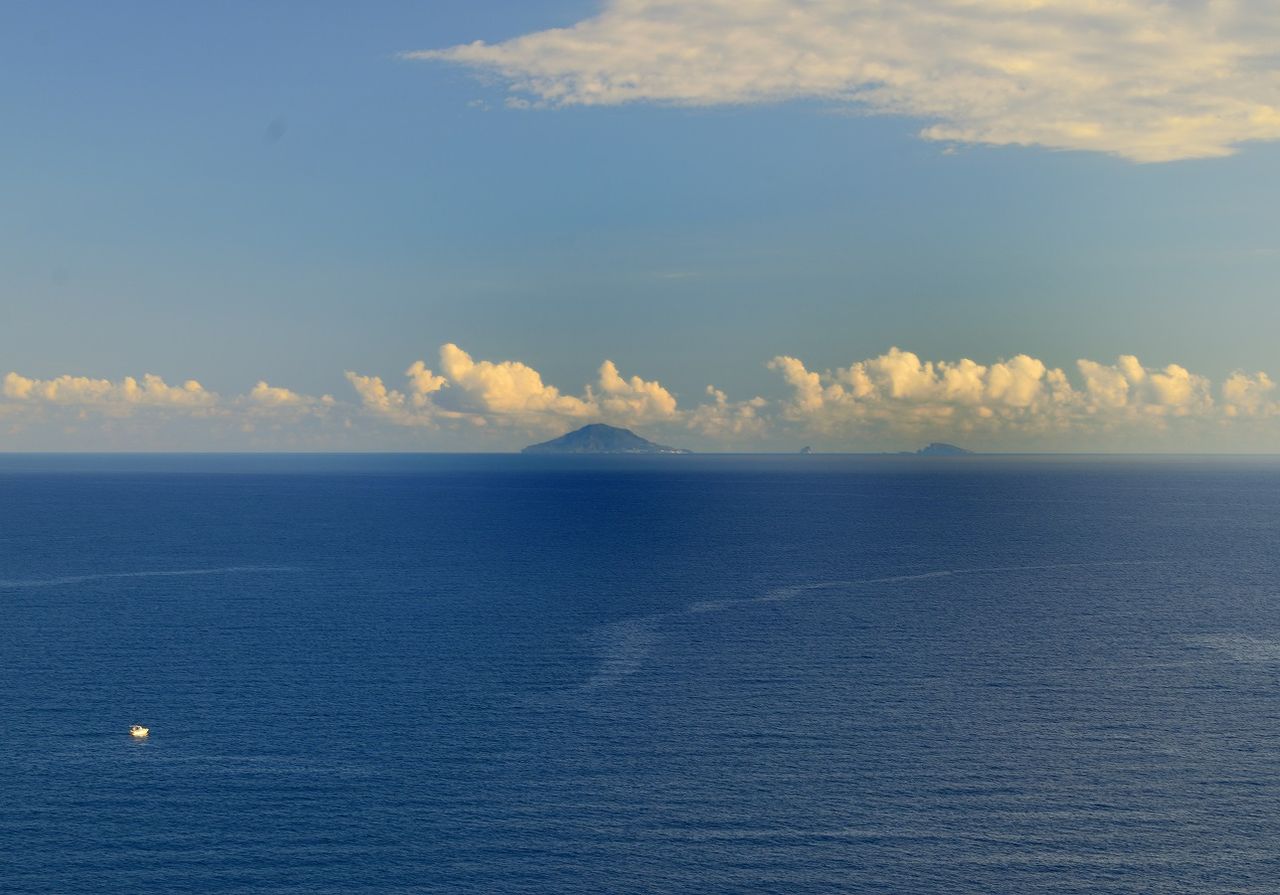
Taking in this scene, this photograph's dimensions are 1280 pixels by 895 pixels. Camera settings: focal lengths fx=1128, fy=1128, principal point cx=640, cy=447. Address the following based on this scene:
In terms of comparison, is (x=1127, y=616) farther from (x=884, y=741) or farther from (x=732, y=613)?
(x=884, y=741)

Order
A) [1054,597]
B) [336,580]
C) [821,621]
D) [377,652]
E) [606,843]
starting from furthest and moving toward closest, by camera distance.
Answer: [336,580] < [1054,597] < [821,621] < [377,652] < [606,843]

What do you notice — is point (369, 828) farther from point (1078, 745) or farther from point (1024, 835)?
point (1078, 745)

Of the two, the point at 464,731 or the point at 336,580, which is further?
the point at 336,580

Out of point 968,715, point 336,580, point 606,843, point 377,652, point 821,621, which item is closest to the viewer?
point 606,843

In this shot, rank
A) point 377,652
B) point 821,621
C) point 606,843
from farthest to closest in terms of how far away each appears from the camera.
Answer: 1. point 821,621
2. point 377,652
3. point 606,843

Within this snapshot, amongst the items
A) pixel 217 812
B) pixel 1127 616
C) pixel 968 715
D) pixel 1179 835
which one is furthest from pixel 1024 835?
pixel 1127 616

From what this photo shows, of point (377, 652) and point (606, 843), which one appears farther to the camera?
point (377, 652)

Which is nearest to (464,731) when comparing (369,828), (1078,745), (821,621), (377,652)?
(369,828)

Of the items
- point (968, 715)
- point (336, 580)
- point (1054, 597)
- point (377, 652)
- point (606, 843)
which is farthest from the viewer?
point (336, 580)
